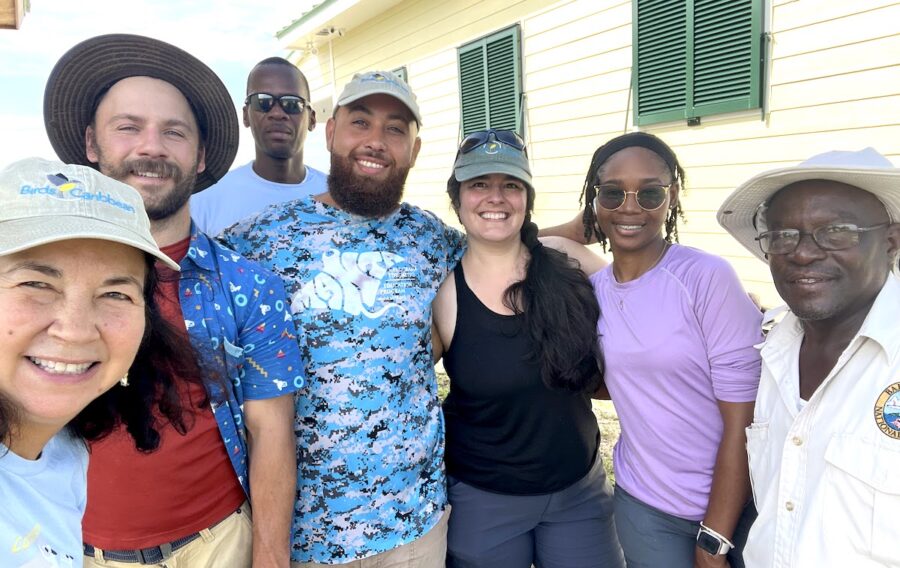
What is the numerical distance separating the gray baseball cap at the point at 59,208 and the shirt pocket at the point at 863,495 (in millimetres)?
1686

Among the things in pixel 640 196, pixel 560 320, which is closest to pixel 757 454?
pixel 560 320

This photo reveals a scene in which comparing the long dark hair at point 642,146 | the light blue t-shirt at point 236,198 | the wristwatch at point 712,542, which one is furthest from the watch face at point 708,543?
the light blue t-shirt at point 236,198

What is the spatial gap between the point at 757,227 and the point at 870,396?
29.0 inches

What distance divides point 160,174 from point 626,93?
4.38m

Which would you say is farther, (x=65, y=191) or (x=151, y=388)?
(x=151, y=388)

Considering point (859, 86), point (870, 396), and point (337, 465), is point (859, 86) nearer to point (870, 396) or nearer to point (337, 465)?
point (870, 396)

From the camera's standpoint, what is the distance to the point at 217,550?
1.75m

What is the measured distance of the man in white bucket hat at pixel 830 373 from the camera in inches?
52.4

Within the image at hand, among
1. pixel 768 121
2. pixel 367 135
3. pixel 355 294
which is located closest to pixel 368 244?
pixel 355 294

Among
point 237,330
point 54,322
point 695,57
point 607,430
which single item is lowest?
point 607,430

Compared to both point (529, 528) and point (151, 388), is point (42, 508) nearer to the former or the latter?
point (151, 388)

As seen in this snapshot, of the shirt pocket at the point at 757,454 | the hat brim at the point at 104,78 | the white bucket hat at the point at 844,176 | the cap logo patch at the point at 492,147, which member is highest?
the hat brim at the point at 104,78

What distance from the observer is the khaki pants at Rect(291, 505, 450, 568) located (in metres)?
2.07

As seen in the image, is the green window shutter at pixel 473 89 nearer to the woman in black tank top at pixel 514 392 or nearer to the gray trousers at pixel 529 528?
the woman in black tank top at pixel 514 392
